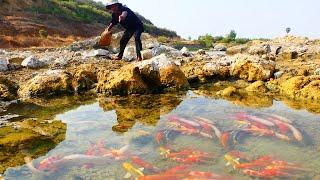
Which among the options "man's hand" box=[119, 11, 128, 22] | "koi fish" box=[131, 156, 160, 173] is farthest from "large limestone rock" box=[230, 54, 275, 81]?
"koi fish" box=[131, 156, 160, 173]

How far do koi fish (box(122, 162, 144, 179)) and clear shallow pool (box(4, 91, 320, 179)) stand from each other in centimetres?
2

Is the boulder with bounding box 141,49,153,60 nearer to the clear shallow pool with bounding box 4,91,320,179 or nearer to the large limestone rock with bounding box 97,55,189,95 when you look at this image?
the large limestone rock with bounding box 97,55,189,95

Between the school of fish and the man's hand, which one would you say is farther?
the man's hand

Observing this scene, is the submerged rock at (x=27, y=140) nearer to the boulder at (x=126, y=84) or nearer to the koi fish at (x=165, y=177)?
the koi fish at (x=165, y=177)

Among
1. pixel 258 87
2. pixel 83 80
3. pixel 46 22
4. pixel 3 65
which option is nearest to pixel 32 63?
pixel 3 65

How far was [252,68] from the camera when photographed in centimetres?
1405

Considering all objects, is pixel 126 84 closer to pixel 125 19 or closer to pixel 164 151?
pixel 125 19

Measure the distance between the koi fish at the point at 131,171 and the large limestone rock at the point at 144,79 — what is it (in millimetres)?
5647

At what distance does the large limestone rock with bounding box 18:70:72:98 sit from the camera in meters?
12.6

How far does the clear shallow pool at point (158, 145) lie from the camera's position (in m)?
6.75

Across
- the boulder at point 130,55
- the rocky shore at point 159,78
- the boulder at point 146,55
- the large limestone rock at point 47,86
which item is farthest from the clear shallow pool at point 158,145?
the boulder at point 146,55

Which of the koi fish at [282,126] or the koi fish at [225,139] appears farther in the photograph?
the koi fish at [282,126]

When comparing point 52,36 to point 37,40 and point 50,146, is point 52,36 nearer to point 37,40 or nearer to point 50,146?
point 37,40

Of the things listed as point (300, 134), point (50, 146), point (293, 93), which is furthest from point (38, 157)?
point (293, 93)
